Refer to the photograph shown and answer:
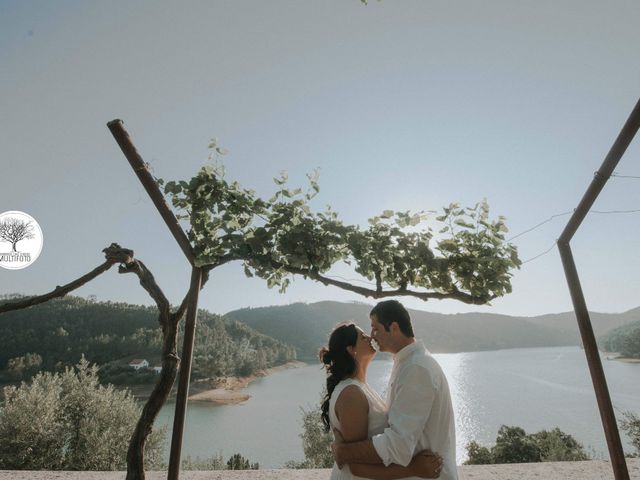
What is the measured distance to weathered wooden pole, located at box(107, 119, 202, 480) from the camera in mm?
3285

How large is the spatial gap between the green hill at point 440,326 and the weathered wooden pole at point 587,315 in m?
90.0

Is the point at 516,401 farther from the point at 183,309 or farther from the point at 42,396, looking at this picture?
the point at 183,309

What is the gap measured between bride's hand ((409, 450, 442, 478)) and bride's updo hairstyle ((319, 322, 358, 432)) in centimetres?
59

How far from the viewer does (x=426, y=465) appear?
7.11 ft

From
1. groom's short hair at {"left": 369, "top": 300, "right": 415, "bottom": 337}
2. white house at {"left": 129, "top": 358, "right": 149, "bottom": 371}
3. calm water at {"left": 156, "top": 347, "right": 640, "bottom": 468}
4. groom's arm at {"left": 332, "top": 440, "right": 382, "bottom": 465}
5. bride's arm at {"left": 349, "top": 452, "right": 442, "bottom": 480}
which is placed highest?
groom's short hair at {"left": 369, "top": 300, "right": 415, "bottom": 337}

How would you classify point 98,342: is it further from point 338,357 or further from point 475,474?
point 338,357

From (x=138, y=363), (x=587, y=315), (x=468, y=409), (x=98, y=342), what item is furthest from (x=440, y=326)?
(x=587, y=315)

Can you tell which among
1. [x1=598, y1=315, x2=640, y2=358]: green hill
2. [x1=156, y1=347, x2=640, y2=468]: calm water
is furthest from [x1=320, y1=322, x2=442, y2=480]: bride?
[x1=598, y1=315, x2=640, y2=358]: green hill

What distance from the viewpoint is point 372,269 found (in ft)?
12.8

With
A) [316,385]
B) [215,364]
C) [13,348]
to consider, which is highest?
[13,348]

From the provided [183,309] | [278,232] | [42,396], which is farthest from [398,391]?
[42,396]

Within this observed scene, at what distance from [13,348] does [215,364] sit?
1443 inches

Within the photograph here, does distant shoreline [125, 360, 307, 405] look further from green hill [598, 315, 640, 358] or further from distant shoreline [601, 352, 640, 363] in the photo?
distant shoreline [601, 352, 640, 363]

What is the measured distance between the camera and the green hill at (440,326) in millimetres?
114275
